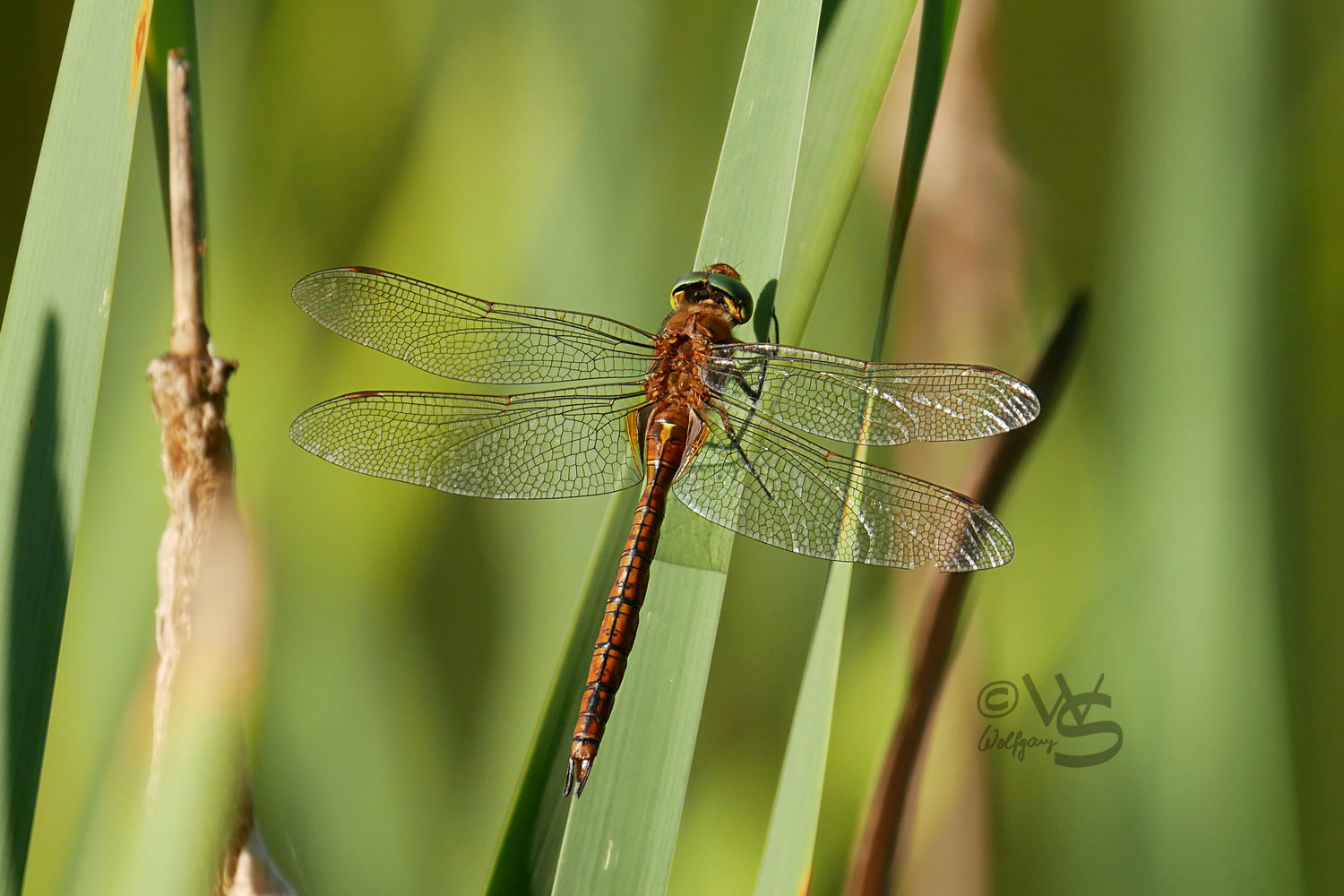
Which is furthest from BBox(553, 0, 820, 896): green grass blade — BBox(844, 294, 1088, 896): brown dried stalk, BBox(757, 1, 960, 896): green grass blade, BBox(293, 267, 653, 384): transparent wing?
BBox(844, 294, 1088, 896): brown dried stalk

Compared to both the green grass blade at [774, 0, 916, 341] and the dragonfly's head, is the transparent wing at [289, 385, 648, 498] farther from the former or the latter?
the green grass blade at [774, 0, 916, 341]

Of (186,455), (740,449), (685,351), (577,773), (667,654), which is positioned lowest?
(577,773)

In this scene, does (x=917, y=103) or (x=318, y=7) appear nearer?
(x=917, y=103)

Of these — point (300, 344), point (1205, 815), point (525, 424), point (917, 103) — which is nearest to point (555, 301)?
point (525, 424)

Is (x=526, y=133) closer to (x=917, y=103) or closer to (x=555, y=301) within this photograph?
(x=555, y=301)

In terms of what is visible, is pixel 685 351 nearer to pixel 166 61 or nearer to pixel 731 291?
pixel 731 291

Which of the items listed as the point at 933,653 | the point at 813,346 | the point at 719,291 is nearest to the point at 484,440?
the point at 719,291
